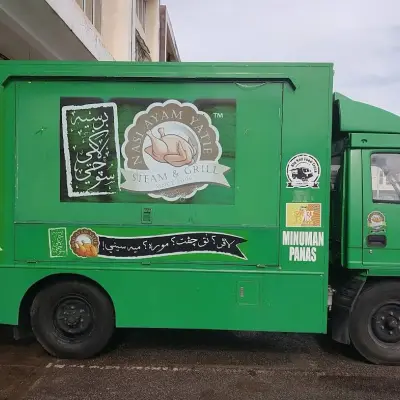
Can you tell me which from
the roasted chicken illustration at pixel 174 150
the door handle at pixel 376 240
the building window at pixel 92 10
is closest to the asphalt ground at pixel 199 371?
the door handle at pixel 376 240

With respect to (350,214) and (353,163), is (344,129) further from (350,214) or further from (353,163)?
(350,214)

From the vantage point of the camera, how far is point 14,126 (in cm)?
457

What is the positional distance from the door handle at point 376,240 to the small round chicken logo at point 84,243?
279cm

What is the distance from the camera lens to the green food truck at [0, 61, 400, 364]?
445 centimetres

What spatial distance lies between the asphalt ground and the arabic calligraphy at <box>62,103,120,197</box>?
5.96ft

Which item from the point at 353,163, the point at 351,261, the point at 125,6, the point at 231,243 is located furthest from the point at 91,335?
the point at 125,6

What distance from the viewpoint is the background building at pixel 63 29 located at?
6831 millimetres

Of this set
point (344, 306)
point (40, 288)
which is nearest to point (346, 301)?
point (344, 306)

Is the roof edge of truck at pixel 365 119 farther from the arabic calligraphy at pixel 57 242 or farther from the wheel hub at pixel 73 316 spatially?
the wheel hub at pixel 73 316

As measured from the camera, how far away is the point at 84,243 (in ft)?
15.0

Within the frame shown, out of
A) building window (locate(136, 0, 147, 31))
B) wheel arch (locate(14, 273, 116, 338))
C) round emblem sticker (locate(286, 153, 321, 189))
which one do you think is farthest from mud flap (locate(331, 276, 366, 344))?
building window (locate(136, 0, 147, 31))

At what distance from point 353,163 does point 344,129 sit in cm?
36

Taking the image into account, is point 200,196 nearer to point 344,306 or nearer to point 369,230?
point 369,230

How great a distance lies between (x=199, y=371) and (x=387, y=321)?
2.04 metres
